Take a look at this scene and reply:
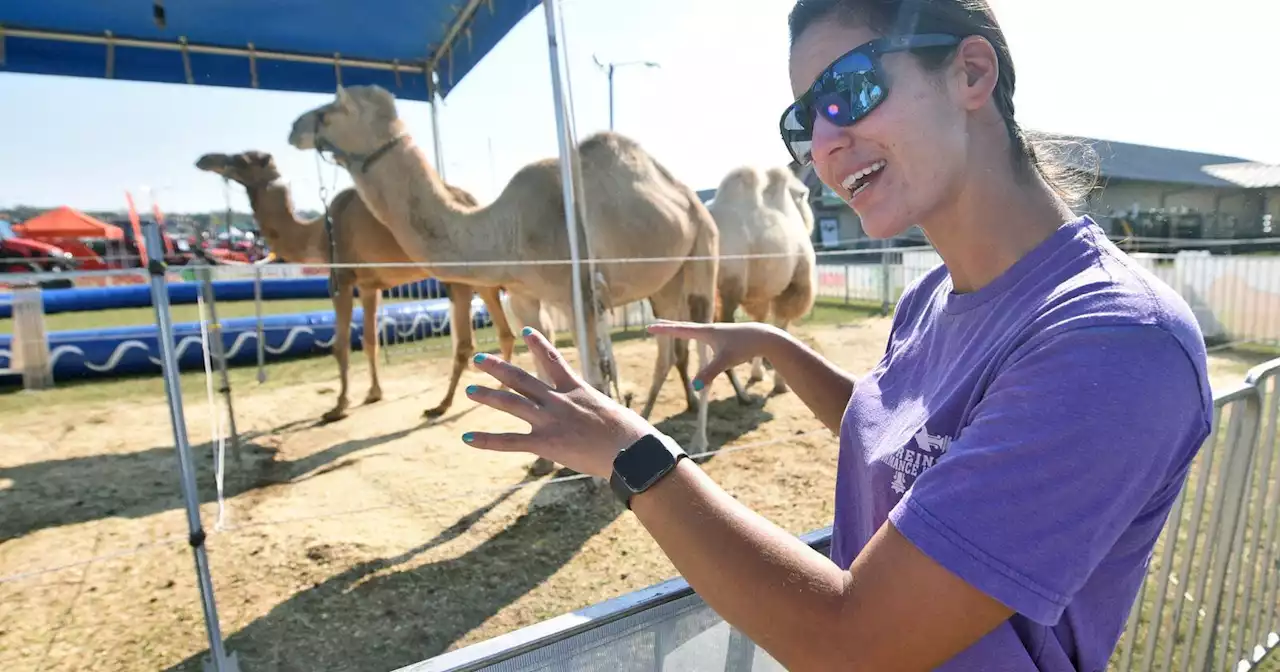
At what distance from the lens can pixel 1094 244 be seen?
797mm

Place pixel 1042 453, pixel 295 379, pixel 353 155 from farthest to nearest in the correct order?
pixel 295 379
pixel 353 155
pixel 1042 453

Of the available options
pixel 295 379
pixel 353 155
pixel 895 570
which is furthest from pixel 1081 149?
pixel 295 379

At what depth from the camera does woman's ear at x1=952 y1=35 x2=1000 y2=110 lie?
86 cm

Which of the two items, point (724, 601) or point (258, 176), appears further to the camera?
point (258, 176)

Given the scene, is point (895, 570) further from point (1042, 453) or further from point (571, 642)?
point (571, 642)

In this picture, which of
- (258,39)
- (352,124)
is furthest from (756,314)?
(258,39)

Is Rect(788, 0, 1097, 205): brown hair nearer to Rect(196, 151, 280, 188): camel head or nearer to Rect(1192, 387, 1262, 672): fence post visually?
Rect(1192, 387, 1262, 672): fence post

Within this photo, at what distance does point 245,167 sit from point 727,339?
21.6 ft

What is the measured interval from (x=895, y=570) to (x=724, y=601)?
7.4 inches

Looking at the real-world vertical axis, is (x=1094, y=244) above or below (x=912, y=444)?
above

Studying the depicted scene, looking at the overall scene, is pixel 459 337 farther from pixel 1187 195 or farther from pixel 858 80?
pixel 1187 195

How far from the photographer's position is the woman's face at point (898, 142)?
0.85 meters

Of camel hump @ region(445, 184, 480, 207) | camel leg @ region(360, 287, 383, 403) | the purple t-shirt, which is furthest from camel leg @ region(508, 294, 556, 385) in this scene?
the purple t-shirt

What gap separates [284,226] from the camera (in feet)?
21.5
